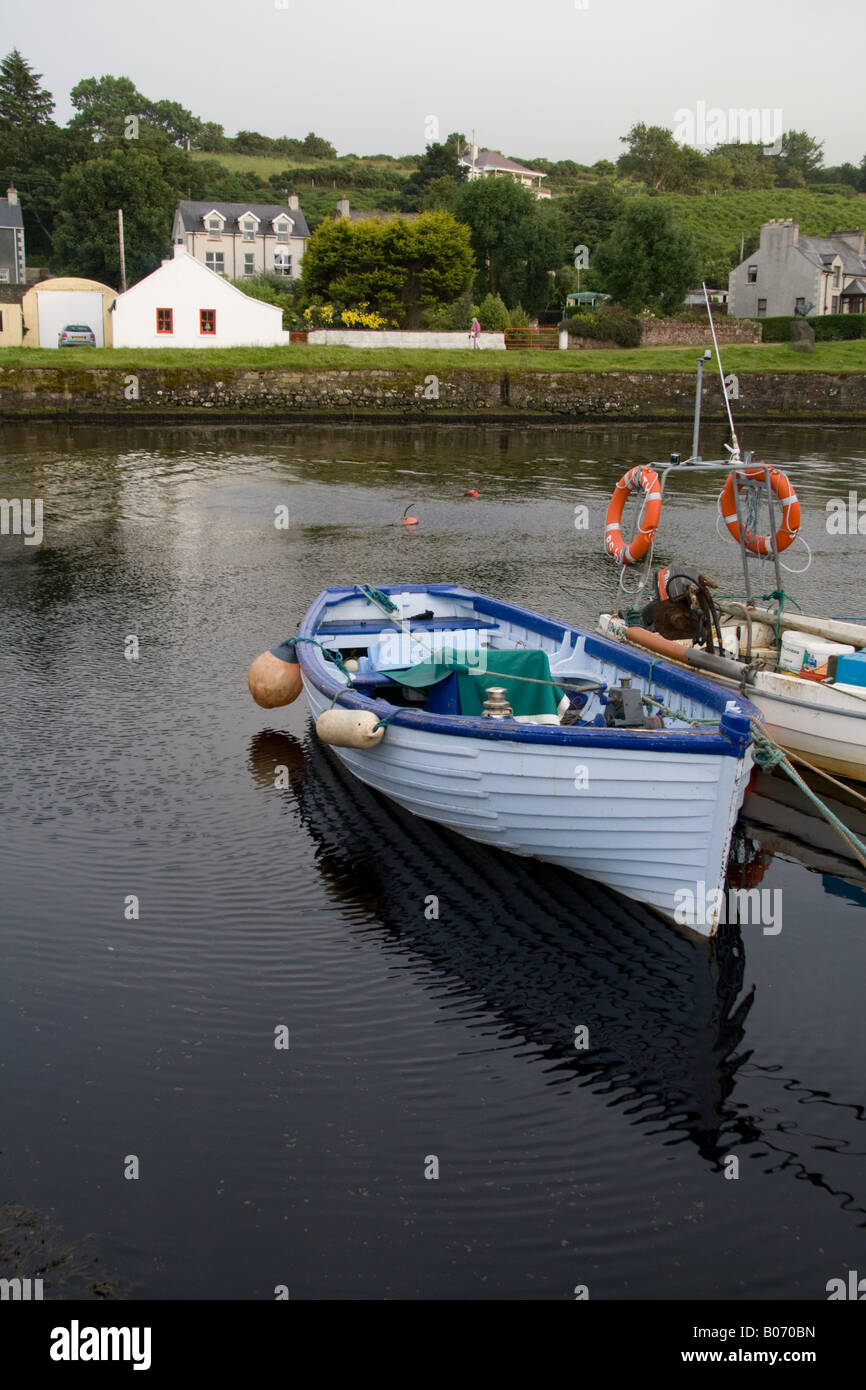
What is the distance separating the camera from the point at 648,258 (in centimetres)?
6222

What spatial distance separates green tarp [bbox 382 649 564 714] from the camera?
38.3 feet

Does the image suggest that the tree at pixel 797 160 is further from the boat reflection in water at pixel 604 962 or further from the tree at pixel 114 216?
the boat reflection in water at pixel 604 962

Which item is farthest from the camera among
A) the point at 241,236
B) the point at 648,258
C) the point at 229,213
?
the point at 241,236

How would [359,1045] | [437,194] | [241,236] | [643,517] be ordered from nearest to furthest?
1. [359,1045]
2. [643,517]
3. [241,236]
4. [437,194]

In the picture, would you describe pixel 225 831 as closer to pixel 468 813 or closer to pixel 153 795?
pixel 153 795

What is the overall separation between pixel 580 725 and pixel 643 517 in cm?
405

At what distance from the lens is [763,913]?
34.0ft

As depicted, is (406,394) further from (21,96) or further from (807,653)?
(21,96)

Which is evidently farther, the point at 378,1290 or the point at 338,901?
the point at 338,901

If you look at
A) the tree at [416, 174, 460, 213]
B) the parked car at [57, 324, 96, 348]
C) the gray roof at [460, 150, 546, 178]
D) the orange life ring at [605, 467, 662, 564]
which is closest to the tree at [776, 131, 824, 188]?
the gray roof at [460, 150, 546, 178]

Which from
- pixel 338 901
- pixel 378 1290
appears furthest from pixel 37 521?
pixel 378 1290

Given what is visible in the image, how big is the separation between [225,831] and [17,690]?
18.2 ft

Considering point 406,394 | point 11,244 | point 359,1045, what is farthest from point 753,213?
point 359,1045
